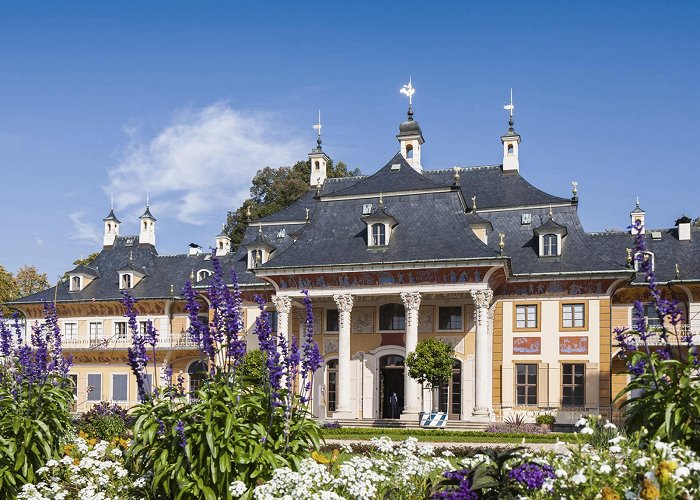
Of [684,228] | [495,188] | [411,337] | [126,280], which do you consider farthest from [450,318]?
[126,280]

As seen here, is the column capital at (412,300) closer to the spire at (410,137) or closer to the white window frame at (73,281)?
the spire at (410,137)

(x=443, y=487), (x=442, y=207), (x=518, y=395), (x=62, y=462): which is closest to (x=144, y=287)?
(x=442, y=207)

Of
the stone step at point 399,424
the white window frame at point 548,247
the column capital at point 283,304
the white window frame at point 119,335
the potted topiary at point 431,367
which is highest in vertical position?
the white window frame at point 548,247

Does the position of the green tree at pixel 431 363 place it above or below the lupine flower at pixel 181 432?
below

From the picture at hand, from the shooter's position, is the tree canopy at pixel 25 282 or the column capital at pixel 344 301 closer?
the column capital at pixel 344 301

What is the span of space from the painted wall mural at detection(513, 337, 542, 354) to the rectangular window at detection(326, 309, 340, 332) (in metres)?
8.48

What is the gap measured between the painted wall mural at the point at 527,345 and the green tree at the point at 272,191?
79.3 ft

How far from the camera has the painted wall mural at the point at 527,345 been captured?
3659 centimetres

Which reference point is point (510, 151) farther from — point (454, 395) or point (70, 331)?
point (70, 331)

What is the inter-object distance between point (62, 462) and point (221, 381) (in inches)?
124

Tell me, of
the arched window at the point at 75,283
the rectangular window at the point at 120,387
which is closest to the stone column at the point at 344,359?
the rectangular window at the point at 120,387

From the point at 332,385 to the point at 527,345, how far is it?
9.53 m

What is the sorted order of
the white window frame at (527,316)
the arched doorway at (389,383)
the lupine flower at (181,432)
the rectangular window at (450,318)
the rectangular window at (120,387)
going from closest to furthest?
the lupine flower at (181,432)
the white window frame at (527,316)
the rectangular window at (450,318)
the arched doorway at (389,383)
the rectangular window at (120,387)

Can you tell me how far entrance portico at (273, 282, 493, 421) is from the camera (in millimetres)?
34188
